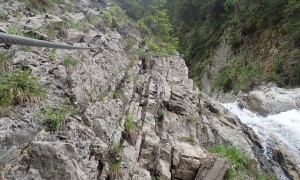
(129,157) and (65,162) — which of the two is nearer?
(65,162)

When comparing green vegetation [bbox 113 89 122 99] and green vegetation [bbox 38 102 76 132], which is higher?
green vegetation [bbox 38 102 76 132]

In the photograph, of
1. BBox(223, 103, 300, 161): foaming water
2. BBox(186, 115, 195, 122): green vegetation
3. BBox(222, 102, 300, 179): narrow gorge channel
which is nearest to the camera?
BBox(186, 115, 195, 122): green vegetation

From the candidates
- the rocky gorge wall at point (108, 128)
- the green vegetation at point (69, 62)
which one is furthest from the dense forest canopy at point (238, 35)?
the green vegetation at point (69, 62)

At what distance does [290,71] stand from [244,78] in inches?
155

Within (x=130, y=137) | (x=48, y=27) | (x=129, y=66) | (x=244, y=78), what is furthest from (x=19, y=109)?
(x=244, y=78)

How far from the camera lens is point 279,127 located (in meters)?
15.7

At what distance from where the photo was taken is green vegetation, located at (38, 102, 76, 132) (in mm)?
4684

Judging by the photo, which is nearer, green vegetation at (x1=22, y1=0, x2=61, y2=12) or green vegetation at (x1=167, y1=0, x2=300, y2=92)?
green vegetation at (x1=22, y1=0, x2=61, y2=12)

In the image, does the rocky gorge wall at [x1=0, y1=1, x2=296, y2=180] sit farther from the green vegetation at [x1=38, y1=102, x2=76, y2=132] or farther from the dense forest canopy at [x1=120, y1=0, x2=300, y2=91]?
the dense forest canopy at [x1=120, y1=0, x2=300, y2=91]

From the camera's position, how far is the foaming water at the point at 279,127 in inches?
547

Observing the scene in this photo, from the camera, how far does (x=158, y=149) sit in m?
7.41

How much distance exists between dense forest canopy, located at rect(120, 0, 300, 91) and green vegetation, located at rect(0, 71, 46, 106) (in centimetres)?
1886

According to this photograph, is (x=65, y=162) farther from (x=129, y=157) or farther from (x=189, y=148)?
(x=189, y=148)

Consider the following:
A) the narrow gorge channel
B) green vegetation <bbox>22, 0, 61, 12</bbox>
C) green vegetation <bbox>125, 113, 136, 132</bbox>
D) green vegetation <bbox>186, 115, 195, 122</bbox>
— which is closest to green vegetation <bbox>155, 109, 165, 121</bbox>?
green vegetation <bbox>186, 115, 195, 122</bbox>
